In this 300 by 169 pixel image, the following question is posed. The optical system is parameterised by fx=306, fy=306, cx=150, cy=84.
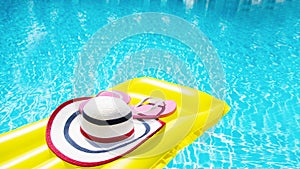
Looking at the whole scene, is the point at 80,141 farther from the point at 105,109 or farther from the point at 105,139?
the point at 105,109

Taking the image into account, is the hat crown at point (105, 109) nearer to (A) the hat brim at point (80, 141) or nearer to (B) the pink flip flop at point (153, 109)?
(A) the hat brim at point (80, 141)

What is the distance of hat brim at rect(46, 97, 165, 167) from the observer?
70.6 inches

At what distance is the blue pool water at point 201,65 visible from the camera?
2.70 metres

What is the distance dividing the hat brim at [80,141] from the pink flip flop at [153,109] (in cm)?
5

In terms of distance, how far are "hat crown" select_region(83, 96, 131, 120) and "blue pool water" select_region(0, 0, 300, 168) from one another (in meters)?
0.69

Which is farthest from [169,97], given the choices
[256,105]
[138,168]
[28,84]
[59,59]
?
[59,59]

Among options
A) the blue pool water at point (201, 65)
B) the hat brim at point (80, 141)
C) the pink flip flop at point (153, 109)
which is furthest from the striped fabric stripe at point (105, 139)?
the blue pool water at point (201, 65)

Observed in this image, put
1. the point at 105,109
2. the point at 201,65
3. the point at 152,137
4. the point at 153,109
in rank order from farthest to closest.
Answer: the point at 201,65
the point at 153,109
the point at 152,137
the point at 105,109

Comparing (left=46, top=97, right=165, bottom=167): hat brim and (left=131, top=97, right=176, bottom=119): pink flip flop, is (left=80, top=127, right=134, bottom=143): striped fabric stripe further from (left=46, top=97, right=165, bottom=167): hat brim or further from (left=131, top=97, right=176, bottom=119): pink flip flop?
(left=131, top=97, right=176, bottom=119): pink flip flop

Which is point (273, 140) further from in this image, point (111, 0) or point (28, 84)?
point (111, 0)

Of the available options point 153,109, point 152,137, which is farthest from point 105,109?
point 153,109

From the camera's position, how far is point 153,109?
2.37 m

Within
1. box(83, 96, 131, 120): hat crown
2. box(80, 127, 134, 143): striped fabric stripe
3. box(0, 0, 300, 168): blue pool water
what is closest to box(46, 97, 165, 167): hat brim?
box(80, 127, 134, 143): striped fabric stripe

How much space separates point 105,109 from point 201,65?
2.68 metres
